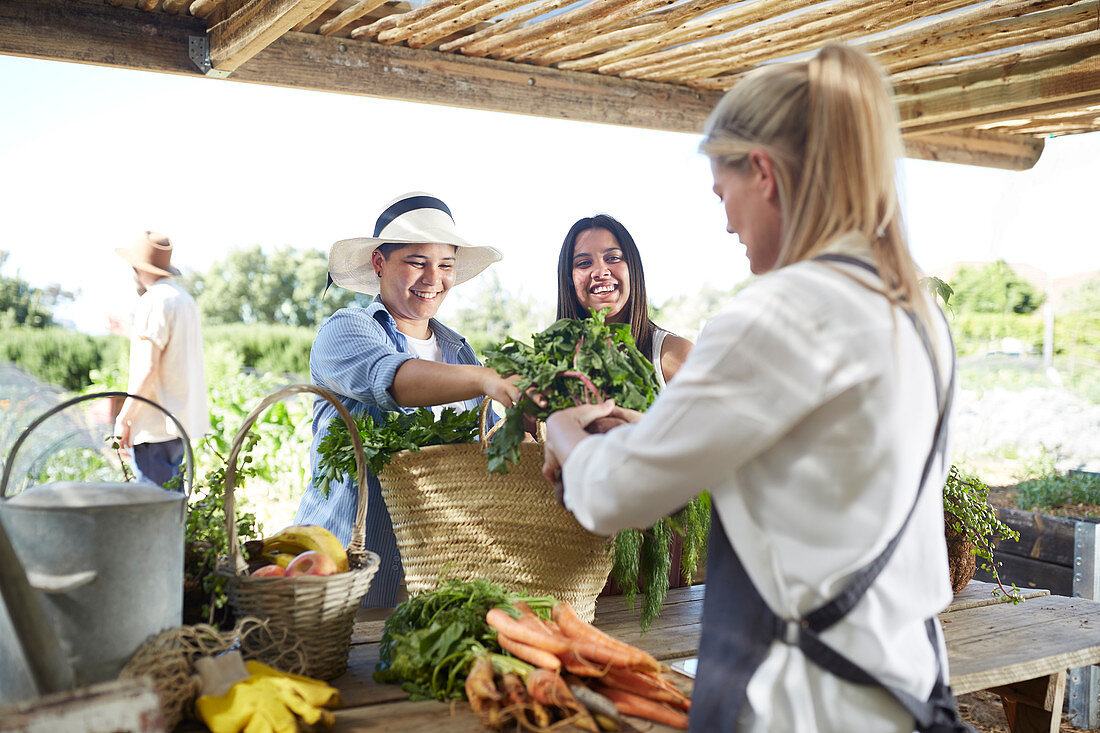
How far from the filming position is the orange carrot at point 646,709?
145cm

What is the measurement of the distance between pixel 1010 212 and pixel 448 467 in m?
20.8

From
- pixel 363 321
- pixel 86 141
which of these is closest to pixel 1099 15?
pixel 363 321

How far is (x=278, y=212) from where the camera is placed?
20016 mm

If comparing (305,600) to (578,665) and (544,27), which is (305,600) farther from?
(544,27)

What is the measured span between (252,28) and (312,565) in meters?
2.18

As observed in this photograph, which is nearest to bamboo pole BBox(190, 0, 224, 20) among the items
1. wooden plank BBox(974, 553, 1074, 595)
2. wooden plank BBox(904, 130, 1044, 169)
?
wooden plank BBox(904, 130, 1044, 169)

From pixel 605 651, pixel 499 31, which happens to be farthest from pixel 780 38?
pixel 605 651

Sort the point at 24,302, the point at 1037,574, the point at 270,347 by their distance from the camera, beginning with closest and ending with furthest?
the point at 1037,574, the point at 24,302, the point at 270,347

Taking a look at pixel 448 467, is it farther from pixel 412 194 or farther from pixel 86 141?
pixel 86 141

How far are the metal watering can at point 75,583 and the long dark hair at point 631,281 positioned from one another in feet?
6.05

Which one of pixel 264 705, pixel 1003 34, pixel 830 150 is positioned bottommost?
pixel 264 705

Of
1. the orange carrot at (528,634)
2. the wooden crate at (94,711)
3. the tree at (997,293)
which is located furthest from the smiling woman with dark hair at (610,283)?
the tree at (997,293)

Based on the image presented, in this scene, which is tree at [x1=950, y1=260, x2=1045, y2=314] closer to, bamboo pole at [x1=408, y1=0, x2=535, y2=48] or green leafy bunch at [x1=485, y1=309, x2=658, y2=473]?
bamboo pole at [x1=408, y1=0, x2=535, y2=48]

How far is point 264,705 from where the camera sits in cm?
134
